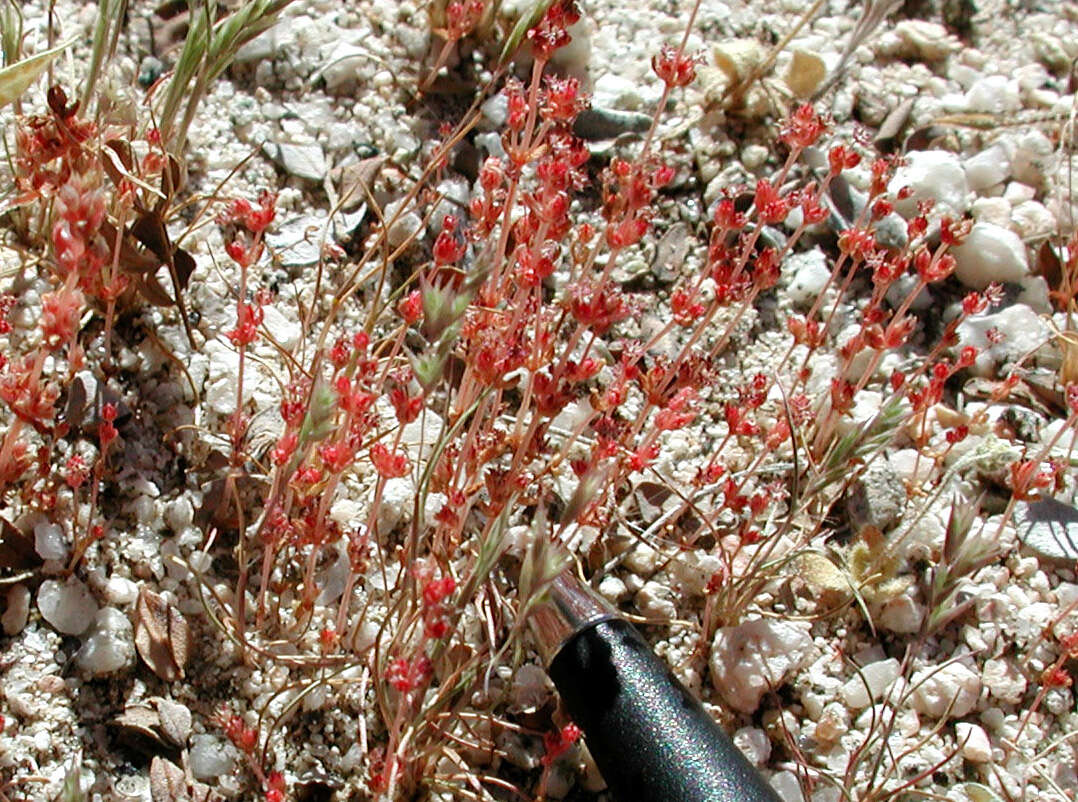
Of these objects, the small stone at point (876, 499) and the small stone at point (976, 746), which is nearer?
the small stone at point (976, 746)

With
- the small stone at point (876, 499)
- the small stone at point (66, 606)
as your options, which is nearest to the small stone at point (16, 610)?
the small stone at point (66, 606)

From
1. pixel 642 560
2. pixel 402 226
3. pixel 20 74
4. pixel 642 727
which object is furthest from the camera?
pixel 402 226

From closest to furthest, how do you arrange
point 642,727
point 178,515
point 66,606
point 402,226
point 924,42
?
point 642,727 < point 66,606 < point 178,515 < point 402,226 < point 924,42

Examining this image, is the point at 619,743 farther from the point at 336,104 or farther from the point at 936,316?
the point at 336,104

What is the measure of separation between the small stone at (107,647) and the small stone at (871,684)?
3.27ft

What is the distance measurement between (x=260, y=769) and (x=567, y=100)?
0.91m

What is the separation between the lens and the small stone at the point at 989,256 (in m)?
2.23

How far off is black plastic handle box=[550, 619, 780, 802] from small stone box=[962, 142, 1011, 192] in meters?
1.26

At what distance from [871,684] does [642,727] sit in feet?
1.50

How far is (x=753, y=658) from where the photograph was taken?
70.4 inches

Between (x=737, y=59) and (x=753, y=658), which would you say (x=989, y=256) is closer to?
(x=737, y=59)

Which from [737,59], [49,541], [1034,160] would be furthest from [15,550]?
[1034,160]

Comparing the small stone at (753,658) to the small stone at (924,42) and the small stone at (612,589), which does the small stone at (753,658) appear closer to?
the small stone at (612,589)

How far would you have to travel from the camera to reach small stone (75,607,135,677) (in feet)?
5.33
